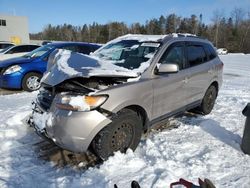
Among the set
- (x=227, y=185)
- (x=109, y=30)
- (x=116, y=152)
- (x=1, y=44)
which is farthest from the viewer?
(x=109, y=30)

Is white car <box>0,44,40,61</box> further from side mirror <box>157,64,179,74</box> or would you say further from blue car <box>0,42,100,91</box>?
side mirror <box>157,64,179,74</box>

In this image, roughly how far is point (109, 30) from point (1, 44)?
2239 inches

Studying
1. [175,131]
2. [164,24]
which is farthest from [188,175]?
[164,24]

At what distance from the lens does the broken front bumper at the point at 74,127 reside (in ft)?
11.6

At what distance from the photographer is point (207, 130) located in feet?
17.7

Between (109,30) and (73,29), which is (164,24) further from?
(73,29)

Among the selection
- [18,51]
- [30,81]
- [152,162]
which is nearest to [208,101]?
[152,162]

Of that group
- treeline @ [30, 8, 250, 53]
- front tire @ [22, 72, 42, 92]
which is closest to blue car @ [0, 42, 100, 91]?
front tire @ [22, 72, 42, 92]

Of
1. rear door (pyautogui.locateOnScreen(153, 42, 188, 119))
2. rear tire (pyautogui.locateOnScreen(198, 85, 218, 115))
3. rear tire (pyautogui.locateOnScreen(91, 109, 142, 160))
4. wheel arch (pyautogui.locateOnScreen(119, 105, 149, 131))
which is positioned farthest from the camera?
rear tire (pyautogui.locateOnScreen(198, 85, 218, 115))

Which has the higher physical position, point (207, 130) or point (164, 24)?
point (164, 24)

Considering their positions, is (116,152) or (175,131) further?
(175,131)

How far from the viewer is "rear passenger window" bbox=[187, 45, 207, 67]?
549 cm

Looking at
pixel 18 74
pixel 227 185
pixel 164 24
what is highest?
pixel 164 24

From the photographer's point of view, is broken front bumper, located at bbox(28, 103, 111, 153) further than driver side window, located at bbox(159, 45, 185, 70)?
No
